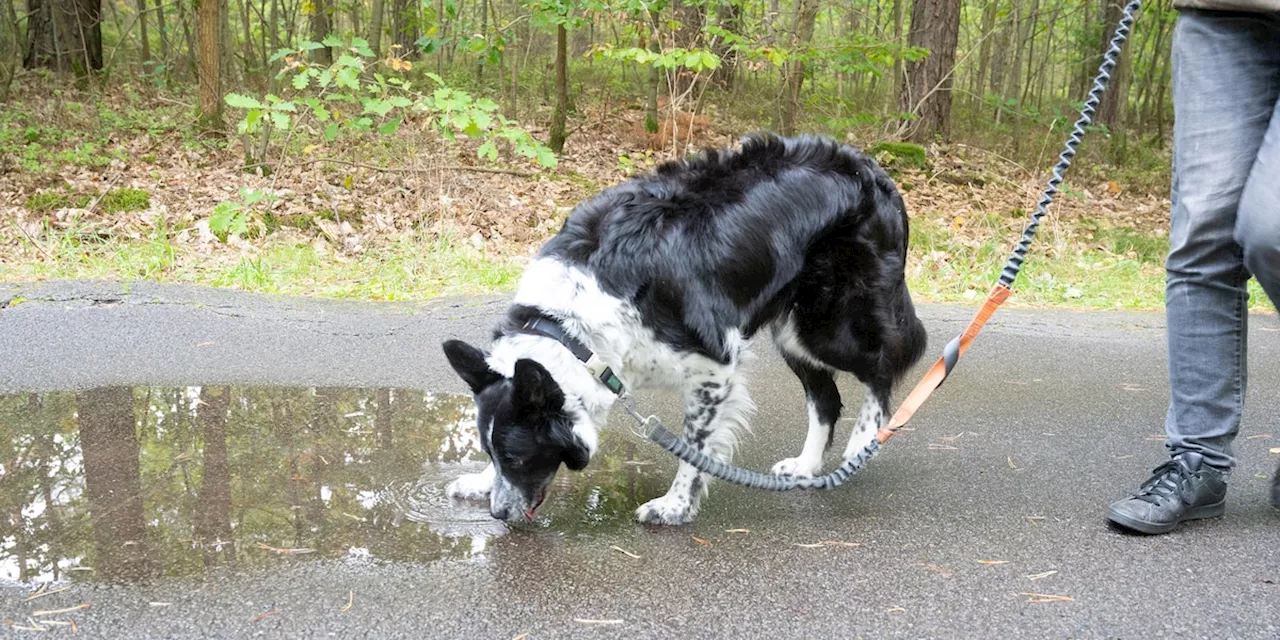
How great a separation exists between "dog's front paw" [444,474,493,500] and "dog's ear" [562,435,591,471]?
32 centimetres

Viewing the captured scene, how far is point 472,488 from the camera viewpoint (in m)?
3.41

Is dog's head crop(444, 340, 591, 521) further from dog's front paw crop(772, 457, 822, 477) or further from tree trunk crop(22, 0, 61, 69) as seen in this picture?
tree trunk crop(22, 0, 61, 69)

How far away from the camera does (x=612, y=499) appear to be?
352 cm

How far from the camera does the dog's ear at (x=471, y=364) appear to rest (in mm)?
3120

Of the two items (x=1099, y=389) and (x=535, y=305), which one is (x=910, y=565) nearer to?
(x=535, y=305)

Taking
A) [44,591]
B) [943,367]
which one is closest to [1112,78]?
[943,367]

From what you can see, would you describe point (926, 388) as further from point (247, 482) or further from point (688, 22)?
point (688, 22)

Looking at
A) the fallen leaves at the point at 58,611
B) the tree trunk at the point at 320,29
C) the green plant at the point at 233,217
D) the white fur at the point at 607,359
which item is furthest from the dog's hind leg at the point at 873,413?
the tree trunk at the point at 320,29

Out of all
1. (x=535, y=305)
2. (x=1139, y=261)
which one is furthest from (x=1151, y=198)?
(x=535, y=305)

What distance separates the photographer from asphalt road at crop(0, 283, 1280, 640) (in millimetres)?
2502

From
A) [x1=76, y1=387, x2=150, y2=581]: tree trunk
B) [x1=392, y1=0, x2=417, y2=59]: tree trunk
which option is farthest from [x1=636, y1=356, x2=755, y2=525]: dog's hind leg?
[x1=392, y1=0, x2=417, y2=59]: tree trunk

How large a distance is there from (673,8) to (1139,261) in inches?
224

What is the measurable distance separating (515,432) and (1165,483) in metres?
2.14

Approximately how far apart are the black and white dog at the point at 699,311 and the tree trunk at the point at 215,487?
31.5 inches
